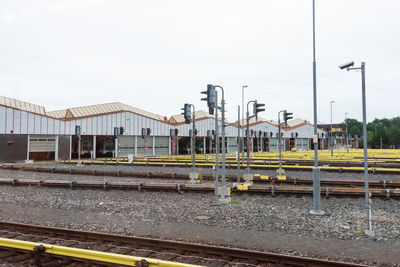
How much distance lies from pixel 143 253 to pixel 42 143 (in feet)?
137

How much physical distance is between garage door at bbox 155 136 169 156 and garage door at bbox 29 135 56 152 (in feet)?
61.4

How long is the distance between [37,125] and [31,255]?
3951cm

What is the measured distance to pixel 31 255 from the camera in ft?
22.0

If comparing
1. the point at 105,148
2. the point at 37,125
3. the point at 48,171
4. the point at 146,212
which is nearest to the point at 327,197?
the point at 146,212

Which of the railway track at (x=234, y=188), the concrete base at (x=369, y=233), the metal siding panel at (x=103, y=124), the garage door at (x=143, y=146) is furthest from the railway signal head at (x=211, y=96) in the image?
the garage door at (x=143, y=146)

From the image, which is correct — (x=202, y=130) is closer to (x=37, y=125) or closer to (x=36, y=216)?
(x=37, y=125)

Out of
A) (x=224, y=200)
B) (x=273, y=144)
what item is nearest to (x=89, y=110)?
(x=273, y=144)

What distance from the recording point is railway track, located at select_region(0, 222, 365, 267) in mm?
6391

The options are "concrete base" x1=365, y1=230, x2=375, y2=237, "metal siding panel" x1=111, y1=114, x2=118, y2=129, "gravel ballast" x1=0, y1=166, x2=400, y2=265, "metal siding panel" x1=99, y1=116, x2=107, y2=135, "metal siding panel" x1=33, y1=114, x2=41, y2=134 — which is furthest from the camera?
"metal siding panel" x1=111, y1=114, x2=118, y2=129

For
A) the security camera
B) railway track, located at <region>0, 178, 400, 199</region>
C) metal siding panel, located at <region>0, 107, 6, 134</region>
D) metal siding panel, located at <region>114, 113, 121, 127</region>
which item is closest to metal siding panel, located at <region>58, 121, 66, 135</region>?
metal siding panel, located at <region>0, 107, 6, 134</region>

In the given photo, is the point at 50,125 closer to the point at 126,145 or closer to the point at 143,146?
the point at 126,145

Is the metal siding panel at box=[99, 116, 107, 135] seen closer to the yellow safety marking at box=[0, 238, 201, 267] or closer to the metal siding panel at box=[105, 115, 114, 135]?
the metal siding panel at box=[105, 115, 114, 135]

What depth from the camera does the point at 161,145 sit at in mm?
57031

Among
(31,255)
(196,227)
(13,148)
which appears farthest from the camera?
(13,148)
